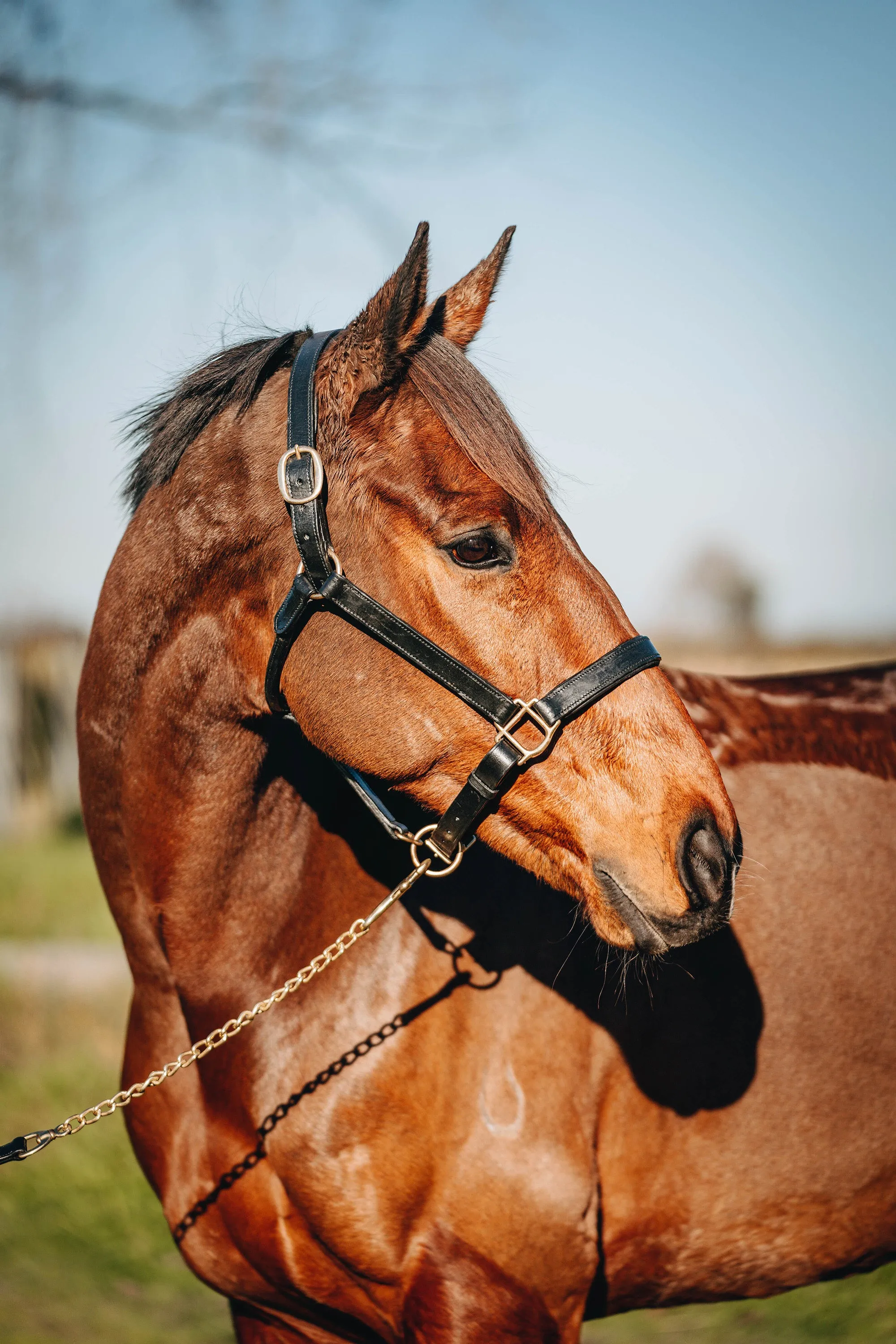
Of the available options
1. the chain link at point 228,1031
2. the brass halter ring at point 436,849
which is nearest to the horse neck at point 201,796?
the chain link at point 228,1031

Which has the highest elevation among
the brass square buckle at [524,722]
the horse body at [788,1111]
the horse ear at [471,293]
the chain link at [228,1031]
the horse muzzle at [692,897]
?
the horse ear at [471,293]

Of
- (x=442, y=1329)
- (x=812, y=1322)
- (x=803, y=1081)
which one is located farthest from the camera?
(x=812, y=1322)

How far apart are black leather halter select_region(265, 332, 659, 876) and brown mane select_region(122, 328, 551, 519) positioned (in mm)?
207

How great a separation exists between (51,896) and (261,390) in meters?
8.54

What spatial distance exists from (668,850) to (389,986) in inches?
36.0

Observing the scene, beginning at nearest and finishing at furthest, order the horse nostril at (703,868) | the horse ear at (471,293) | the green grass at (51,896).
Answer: the horse nostril at (703,868)
the horse ear at (471,293)
the green grass at (51,896)

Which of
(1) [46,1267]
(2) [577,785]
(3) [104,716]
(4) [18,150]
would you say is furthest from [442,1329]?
(4) [18,150]

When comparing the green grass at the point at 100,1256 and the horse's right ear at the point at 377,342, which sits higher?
the horse's right ear at the point at 377,342

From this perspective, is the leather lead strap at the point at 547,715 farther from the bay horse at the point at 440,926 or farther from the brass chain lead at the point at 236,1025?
the brass chain lead at the point at 236,1025

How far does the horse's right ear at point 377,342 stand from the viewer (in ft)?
6.11

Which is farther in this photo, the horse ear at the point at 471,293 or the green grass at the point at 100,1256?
the green grass at the point at 100,1256

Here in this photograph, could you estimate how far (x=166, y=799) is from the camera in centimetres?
221

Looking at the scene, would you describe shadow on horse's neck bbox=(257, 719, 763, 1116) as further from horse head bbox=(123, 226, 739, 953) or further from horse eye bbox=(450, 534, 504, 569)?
horse eye bbox=(450, 534, 504, 569)

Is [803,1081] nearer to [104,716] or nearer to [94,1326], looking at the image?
[104,716]
